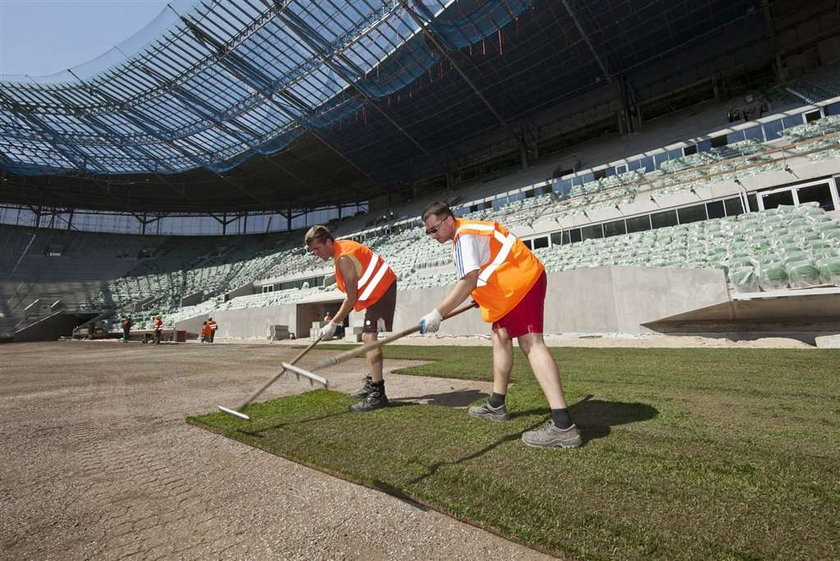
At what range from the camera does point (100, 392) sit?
5.29 metres

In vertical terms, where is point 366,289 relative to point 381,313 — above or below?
above

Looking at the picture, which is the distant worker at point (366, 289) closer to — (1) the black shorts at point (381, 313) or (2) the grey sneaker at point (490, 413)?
(1) the black shorts at point (381, 313)

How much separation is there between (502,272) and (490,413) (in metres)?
1.22

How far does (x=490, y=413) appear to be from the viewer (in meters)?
3.15

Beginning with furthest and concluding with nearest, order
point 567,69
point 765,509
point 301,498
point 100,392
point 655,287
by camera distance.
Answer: point 567,69 → point 655,287 → point 100,392 → point 301,498 → point 765,509

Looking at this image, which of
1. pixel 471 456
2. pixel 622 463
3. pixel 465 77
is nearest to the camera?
pixel 622 463

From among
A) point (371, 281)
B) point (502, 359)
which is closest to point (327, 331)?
point (371, 281)

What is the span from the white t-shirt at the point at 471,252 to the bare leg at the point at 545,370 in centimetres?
64

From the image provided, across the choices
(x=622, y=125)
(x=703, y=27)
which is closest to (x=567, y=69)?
(x=622, y=125)

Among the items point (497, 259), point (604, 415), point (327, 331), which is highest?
point (497, 259)

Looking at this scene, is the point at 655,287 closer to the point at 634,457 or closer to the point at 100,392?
the point at 634,457

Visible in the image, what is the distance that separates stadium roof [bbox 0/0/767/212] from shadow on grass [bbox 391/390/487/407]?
24.9 metres

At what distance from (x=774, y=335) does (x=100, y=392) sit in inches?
579

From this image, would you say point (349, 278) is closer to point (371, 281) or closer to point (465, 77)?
point (371, 281)
